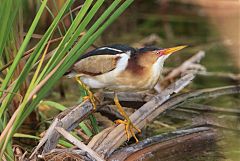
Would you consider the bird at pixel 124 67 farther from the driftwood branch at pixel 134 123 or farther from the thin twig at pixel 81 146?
the thin twig at pixel 81 146

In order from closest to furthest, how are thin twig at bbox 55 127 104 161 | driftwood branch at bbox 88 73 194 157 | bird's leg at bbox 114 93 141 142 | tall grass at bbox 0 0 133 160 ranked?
→ tall grass at bbox 0 0 133 160 < thin twig at bbox 55 127 104 161 < driftwood branch at bbox 88 73 194 157 < bird's leg at bbox 114 93 141 142

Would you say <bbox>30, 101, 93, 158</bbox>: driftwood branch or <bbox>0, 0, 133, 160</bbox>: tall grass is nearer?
<bbox>0, 0, 133, 160</bbox>: tall grass

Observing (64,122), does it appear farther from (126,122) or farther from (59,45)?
(59,45)

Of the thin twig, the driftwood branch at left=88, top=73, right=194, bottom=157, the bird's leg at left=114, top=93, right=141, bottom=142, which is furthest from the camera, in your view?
the bird's leg at left=114, top=93, right=141, bottom=142

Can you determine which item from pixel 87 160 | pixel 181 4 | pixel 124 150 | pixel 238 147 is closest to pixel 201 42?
pixel 181 4

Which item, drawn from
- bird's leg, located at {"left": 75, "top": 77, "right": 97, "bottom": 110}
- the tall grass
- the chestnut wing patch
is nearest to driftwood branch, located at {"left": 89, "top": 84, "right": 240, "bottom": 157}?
bird's leg, located at {"left": 75, "top": 77, "right": 97, "bottom": 110}

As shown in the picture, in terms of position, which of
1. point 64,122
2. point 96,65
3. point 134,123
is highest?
point 96,65

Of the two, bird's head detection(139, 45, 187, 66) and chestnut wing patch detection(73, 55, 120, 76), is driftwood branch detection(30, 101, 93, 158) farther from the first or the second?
bird's head detection(139, 45, 187, 66)

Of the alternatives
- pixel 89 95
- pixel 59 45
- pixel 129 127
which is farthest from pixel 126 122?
pixel 59 45

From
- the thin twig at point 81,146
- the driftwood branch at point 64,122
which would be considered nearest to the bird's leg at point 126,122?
the driftwood branch at point 64,122
